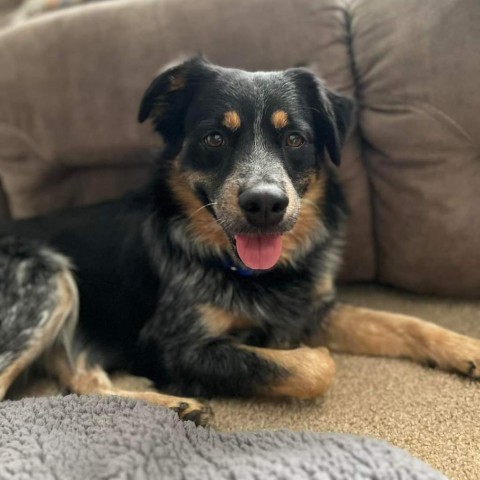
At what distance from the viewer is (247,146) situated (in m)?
1.89

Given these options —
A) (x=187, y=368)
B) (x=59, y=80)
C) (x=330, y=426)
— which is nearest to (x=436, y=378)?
(x=330, y=426)

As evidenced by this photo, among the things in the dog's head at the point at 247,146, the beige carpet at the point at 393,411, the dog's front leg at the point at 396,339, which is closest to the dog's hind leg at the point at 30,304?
the beige carpet at the point at 393,411

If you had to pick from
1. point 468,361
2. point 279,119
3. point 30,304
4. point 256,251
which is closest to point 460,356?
point 468,361

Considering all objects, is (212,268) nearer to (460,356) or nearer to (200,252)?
(200,252)

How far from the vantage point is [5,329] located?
6.70 ft

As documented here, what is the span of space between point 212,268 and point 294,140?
0.58 meters

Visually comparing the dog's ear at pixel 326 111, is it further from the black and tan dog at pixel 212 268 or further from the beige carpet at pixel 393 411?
the beige carpet at pixel 393 411

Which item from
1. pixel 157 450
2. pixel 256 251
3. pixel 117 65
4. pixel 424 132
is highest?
pixel 117 65

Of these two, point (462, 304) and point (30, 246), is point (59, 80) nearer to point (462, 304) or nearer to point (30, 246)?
point (30, 246)

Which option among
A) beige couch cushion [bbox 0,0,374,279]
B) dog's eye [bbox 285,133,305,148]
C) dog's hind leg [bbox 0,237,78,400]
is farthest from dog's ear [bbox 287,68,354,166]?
dog's hind leg [bbox 0,237,78,400]

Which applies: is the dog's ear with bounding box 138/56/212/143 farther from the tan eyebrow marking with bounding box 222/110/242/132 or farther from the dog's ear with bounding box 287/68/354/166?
the dog's ear with bounding box 287/68/354/166

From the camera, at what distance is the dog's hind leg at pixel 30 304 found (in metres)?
2.02

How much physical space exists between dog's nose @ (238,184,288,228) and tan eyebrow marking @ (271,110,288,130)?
0.29 m

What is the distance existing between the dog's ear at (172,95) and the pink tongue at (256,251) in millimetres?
Answer: 517
